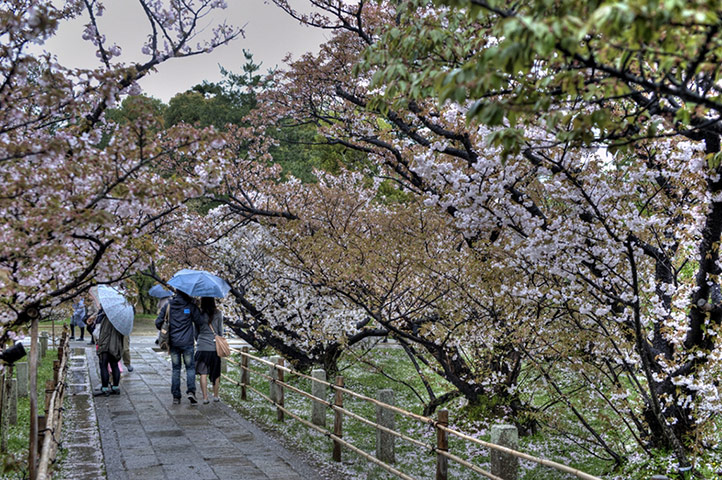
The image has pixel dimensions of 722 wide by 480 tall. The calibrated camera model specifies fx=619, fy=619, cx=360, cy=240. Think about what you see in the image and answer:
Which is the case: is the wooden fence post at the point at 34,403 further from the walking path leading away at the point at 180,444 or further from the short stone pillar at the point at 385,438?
the short stone pillar at the point at 385,438

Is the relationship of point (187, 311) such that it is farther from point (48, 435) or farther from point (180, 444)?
point (48, 435)

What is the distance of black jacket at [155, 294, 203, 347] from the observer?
8.86 meters

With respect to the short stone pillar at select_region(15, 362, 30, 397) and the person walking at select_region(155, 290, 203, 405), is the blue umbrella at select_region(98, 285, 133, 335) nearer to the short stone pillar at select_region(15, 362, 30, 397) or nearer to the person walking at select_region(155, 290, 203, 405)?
the person walking at select_region(155, 290, 203, 405)

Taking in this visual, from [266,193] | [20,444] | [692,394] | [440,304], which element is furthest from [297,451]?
[266,193]

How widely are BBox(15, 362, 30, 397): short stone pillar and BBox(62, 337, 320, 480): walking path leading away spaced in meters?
1.35

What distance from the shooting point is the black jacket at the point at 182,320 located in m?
8.86

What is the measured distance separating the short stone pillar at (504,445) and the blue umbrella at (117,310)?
6.09 m

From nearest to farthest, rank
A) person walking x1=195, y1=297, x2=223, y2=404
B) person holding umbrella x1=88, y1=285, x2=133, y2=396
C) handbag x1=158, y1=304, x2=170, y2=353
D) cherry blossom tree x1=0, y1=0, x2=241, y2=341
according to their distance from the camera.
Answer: cherry blossom tree x1=0, y1=0, x2=241, y2=341
handbag x1=158, y1=304, x2=170, y2=353
person walking x1=195, y1=297, x2=223, y2=404
person holding umbrella x1=88, y1=285, x2=133, y2=396

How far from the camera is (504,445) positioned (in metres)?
5.02

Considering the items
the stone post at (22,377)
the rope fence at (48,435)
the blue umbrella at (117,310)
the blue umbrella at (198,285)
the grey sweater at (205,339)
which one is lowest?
the stone post at (22,377)

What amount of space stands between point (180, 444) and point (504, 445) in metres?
3.82

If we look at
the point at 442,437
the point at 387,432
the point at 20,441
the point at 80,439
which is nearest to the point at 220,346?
the point at 80,439

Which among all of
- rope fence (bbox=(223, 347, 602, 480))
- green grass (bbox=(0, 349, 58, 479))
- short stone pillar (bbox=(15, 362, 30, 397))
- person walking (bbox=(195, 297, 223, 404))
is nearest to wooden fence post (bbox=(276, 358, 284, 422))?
rope fence (bbox=(223, 347, 602, 480))

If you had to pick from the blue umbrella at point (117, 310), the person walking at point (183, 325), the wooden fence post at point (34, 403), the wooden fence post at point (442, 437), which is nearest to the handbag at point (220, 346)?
the person walking at point (183, 325)
